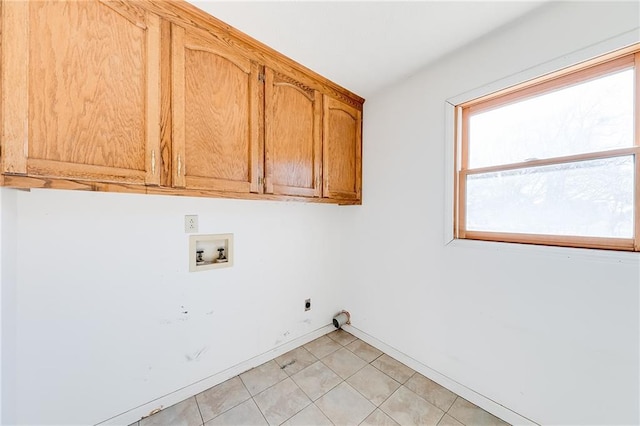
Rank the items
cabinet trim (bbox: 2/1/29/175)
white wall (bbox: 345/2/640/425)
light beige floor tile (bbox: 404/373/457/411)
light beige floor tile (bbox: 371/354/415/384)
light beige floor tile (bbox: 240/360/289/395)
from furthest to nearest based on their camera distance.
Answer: light beige floor tile (bbox: 371/354/415/384) → light beige floor tile (bbox: 240/360/289/395) → light beige floor tile (bbox: 404/373/457/411) → white wall (bbox: 345/2/640/425) → cabinet trim (bbox: 2/1/29/175)

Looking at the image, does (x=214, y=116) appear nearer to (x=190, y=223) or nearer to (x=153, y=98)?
(x=153, y=98)

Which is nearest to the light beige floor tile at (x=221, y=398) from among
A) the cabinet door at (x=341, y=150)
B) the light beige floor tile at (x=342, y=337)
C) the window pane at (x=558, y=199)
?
the light beige floor tile at (x=342, y=337)

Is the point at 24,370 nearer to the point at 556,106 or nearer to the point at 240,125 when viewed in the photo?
the point at 240,125

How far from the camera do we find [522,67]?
1316 millimetres

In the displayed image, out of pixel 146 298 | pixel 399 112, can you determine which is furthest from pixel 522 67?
pixel 146 298

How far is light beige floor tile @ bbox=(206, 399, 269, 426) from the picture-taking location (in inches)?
53.4

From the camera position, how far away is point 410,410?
1.45 metres

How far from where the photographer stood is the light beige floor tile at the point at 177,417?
1.35 meters

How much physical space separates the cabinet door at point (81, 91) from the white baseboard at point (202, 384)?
1.38 metres

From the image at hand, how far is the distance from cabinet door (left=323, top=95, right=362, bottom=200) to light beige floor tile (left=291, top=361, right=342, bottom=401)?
1.40m

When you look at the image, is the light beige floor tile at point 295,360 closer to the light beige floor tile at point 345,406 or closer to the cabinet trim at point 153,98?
the light beige floor tile at point 345,406

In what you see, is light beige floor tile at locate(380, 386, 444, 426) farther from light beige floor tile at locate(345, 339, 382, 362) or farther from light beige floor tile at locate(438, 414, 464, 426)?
light beige floor tile at locate(345, 339, 382, 362)

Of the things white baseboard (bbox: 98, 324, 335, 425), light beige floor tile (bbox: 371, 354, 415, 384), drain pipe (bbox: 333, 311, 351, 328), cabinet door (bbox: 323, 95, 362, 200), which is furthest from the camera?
drain pipe (bbox: 333, 311, 351, 328)

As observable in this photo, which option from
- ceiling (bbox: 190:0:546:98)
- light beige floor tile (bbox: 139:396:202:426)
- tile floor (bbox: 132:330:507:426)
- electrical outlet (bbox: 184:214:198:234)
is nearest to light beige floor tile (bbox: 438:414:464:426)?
tile floor (bbox: 132:330:507:426)
